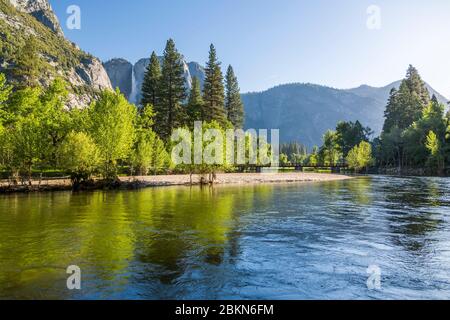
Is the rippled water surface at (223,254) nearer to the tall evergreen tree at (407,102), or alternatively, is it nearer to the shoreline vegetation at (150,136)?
the shoreline vegetation at (150,136)

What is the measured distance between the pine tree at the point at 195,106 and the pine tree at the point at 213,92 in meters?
2.39

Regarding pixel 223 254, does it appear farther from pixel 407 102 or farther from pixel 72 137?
pixel 407 102

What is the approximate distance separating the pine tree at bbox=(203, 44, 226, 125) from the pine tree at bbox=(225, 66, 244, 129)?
13.3 m

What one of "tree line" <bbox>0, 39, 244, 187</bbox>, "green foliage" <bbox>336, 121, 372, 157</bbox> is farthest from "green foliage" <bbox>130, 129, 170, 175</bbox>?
"green foliage" <bbox>336, 121, 372, 157</bbox>

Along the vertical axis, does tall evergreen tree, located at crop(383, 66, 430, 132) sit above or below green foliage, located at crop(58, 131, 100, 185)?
above

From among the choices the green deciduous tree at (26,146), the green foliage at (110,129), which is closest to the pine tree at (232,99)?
the green foliage at (110,129)

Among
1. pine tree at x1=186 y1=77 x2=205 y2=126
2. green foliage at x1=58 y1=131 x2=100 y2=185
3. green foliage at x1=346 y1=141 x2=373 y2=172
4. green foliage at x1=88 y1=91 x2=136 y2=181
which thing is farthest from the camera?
green foliage at x1=346 y1=141 x2=373 y2=172

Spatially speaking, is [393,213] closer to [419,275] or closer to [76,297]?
[419,275]

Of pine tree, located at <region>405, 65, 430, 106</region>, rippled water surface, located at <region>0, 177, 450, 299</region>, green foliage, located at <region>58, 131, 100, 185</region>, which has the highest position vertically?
pine tree, located at <region>405, 65, 430, 106</region>

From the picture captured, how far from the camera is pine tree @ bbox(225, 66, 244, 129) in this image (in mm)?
115062

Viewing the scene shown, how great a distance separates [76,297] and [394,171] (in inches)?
4752

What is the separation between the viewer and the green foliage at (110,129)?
5484 cm

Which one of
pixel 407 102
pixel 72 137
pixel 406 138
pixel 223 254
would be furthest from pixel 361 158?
pixel 223 254

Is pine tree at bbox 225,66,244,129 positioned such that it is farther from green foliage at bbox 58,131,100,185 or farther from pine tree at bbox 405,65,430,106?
pine tree at bbox 405,65,430,106
